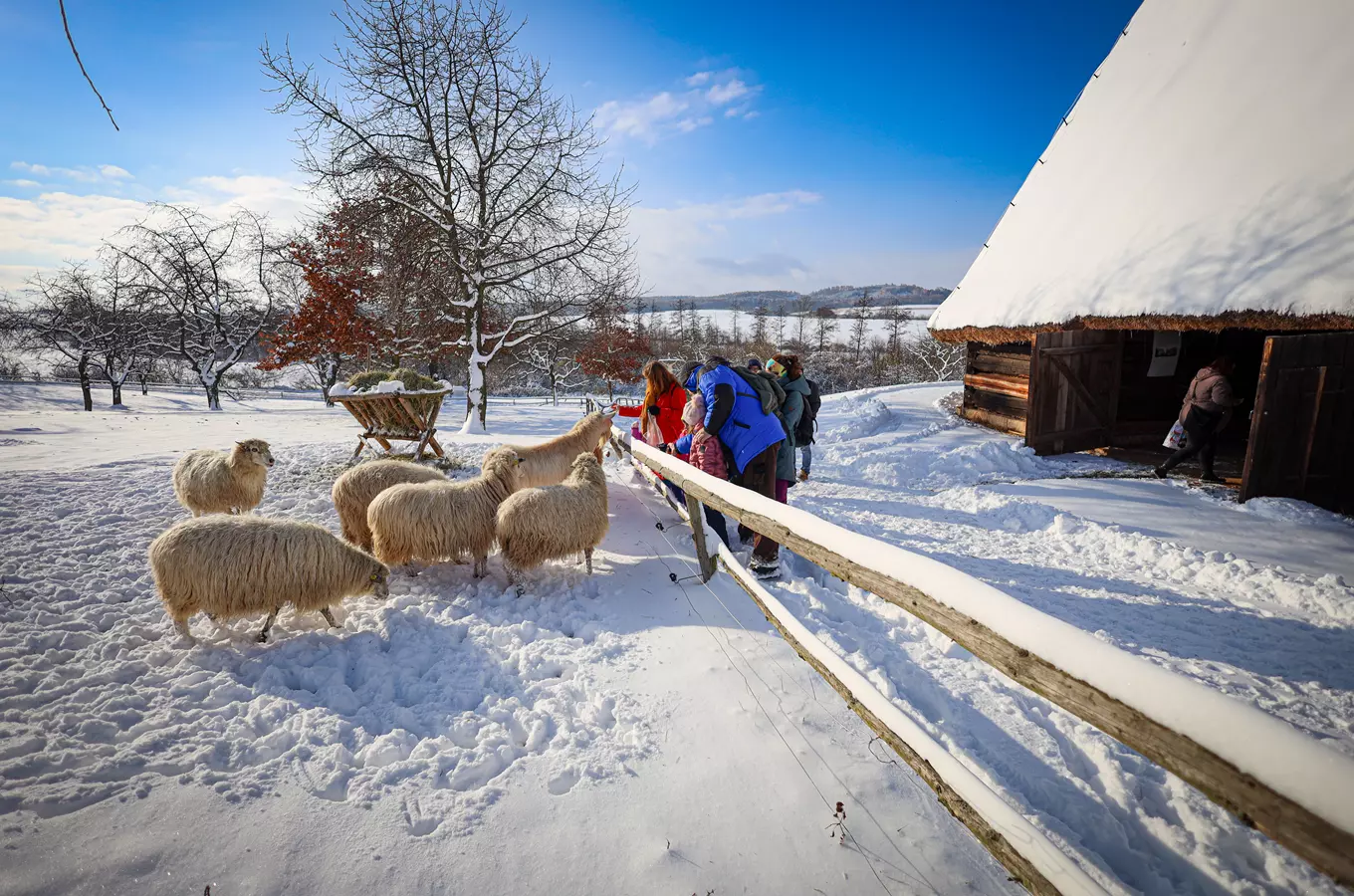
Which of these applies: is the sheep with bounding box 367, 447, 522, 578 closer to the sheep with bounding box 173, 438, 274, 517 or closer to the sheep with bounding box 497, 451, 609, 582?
the sheep with bounding box 497, 451, 609, 582

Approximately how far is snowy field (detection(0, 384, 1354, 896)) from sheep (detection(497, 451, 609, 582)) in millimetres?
328

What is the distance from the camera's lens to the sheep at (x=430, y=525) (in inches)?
179

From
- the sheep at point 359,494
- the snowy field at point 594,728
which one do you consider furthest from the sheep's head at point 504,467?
the snowy field at point 594,728

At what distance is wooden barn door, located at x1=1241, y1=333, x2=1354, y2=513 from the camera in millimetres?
6379

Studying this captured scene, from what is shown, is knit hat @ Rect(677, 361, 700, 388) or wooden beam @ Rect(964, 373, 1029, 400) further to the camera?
wooden beam @ Rect(964, 373, 1029, 400)

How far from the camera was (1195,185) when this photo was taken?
28.5 feet

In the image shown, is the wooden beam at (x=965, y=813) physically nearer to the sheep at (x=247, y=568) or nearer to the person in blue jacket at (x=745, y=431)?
the person in blue jacket at (x=745, y=431)

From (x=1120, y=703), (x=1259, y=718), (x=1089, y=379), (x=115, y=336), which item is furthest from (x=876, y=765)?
(x=115, y=336)

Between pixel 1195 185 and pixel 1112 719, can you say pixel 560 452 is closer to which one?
pixel 1112 719

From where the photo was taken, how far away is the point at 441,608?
4129 millimetres

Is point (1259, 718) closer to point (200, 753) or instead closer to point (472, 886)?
point (472, 886)

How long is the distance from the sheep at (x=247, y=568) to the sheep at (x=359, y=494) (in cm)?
140

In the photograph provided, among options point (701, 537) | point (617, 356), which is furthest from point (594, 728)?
point (617, 356)

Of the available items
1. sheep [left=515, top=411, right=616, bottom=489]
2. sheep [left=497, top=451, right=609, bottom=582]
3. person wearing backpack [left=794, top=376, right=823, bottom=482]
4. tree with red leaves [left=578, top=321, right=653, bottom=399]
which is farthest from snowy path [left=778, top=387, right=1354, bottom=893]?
tree with red leaves [left=578, top=321, right=653, bottom=399]
